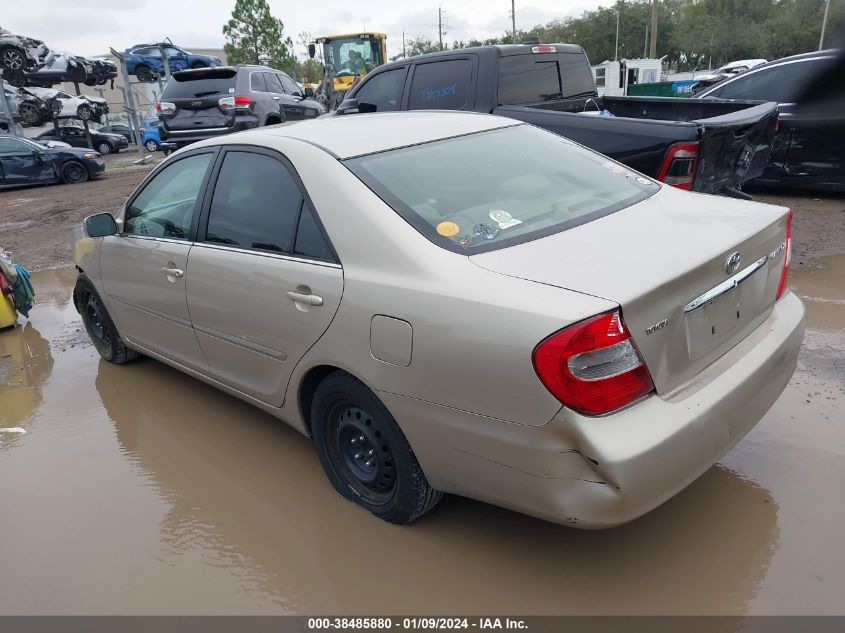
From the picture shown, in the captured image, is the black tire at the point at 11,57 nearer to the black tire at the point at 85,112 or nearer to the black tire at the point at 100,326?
the black tire at the point at 85,112

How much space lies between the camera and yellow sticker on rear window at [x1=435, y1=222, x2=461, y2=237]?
2566 millimetres

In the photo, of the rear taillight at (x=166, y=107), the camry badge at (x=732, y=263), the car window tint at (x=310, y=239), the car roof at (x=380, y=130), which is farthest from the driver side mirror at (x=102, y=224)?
the rear taillight at (x=166, y=107)

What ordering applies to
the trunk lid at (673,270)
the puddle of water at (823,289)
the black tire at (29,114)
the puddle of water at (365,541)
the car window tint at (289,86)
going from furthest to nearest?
the black tire at (29,114) → the car window tint at (289,86) → the puddle of water at (823,289) → the puddle of water at (365,541) → the trunk lid at (673,270)

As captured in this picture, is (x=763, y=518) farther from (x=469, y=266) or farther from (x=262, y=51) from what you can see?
(x=262, y=51)

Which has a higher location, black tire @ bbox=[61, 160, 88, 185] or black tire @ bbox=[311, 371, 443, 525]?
black tire @ bbox=[311, 371, 443, 525]

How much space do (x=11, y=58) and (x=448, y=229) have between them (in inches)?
919

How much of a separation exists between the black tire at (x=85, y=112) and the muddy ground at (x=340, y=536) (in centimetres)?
2580

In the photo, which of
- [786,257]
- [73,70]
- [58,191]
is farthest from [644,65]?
[786,257]

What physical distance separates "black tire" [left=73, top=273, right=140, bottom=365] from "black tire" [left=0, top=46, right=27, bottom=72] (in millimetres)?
20011

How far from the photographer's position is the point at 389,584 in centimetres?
254

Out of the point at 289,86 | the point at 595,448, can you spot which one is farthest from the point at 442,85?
the point at 289,86

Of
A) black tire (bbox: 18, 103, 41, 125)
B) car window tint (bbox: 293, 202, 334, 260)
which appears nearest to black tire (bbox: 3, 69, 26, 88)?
black tire (bbox: 18, 103, 41, 125)

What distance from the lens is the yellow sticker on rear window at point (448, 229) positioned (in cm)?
257

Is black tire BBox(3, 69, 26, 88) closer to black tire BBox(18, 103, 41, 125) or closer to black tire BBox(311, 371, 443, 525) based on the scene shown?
black tire BBox(18, 103, 41, 125)
